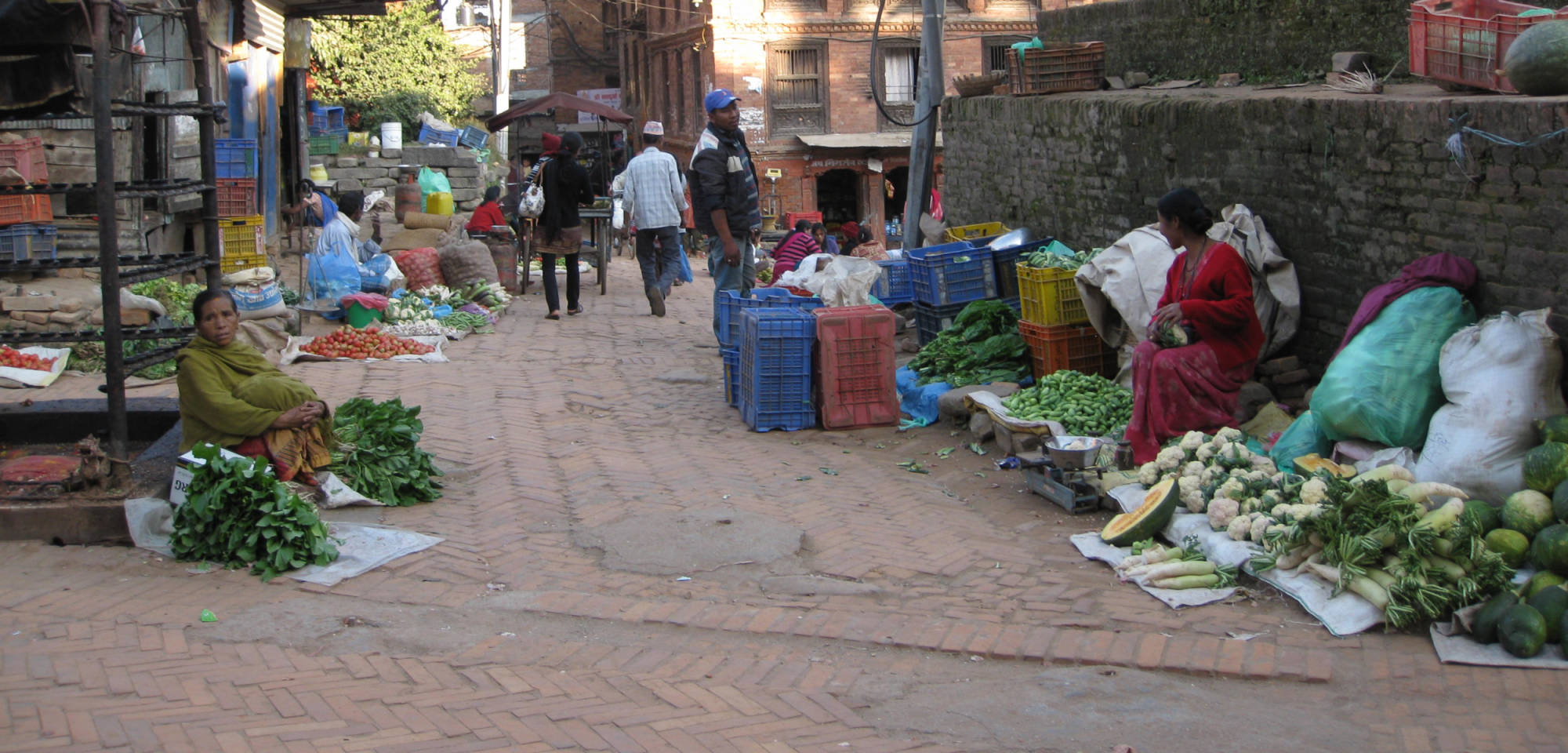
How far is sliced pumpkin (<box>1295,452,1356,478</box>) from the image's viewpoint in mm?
5312

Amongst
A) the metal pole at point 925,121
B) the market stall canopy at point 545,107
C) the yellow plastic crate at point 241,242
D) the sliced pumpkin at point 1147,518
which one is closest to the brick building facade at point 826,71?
the market stall canopy at point 545,107

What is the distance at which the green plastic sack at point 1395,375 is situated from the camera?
539cm

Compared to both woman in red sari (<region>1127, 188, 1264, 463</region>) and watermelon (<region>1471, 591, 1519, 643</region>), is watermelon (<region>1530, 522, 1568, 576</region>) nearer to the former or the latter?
watermelon (<region>1471, 591, 1519, 643</region>)

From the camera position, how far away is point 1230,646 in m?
4.40

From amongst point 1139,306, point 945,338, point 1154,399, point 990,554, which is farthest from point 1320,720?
point 945,338

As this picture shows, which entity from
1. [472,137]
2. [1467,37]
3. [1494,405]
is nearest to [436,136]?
[472,137]

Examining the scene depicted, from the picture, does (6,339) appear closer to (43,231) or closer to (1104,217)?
(43,231)

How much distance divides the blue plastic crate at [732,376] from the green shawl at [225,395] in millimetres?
3220

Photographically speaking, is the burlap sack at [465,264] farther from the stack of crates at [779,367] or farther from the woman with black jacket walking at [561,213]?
the stack of crates at [779,367]

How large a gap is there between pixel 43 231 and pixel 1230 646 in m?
9.52

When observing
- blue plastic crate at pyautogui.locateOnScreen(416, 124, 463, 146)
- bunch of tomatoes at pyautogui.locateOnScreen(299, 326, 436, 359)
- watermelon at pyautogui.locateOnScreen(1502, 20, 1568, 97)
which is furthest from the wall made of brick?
blue plastic crate at pyautogui.locateOnScreen(416, 124, 463, 146)

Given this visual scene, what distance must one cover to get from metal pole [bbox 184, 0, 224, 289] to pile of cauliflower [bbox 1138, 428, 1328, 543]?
4532 millimetres

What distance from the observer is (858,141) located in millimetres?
30656

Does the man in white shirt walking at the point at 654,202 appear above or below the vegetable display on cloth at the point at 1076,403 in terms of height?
above
